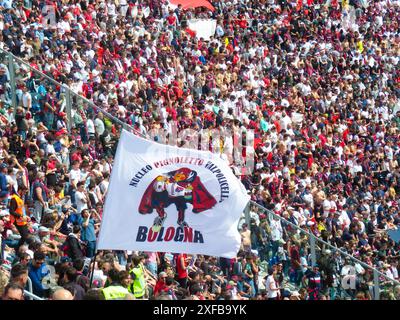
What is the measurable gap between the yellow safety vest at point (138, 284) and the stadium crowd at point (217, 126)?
0.8 inches

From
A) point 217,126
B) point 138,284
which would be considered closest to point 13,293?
point 138,284

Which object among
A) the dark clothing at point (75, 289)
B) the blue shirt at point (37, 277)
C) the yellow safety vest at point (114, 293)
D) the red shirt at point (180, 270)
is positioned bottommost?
the yellow safety vest at point (114, 293)

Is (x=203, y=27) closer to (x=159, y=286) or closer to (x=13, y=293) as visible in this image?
(x=159, y=286)

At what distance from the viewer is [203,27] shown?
32.9 meters

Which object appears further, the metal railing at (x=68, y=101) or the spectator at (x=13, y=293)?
the metal railing at (x=68, y=101)

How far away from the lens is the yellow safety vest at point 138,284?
13.5 meters

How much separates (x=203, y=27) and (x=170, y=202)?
21508mm

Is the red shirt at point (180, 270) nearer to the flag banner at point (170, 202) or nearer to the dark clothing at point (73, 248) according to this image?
the dark clothing at point (73, 248)

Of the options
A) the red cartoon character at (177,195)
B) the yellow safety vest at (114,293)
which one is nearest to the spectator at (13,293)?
the yellow safety vest at (114,293)

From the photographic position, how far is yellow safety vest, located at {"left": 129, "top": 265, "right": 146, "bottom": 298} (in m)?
13.5

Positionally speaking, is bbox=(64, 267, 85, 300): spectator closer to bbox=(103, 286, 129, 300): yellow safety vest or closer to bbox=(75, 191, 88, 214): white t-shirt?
bbox=(103, 286, 129, 300): yellow safety vest

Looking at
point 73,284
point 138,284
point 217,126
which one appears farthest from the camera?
point 217,126
